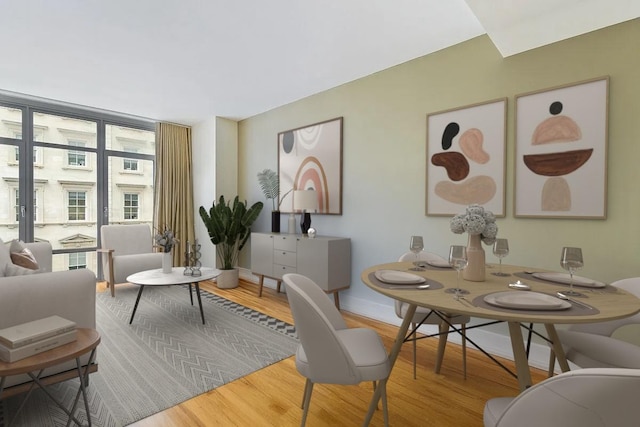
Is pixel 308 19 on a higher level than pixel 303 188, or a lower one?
higher

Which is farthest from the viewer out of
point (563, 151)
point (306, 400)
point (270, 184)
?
point (270, 184)

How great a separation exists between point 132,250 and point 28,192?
150 cm

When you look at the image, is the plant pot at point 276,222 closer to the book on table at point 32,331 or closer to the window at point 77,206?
the book on table at point 32,331

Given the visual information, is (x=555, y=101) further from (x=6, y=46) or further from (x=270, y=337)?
(x=6, y=46)

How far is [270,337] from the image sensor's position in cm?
283

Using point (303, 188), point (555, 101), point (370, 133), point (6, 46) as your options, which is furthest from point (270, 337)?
point (6, 46)

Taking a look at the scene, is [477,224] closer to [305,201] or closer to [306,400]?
[306,400]

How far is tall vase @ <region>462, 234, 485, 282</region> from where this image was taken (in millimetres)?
1627

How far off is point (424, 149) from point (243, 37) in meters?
1.92

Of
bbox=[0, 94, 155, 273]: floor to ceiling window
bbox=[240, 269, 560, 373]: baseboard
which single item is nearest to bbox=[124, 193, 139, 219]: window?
bbox=[0, 94, 155, 273]: floor to ceiling window

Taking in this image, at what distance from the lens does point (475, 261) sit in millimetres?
1630

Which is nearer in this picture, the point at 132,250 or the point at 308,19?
the point at 308,19

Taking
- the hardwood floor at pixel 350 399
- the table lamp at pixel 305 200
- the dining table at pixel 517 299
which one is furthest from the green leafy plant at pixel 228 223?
the dining table at pixel 517 299

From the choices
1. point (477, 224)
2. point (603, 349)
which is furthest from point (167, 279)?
point (603, 349)
